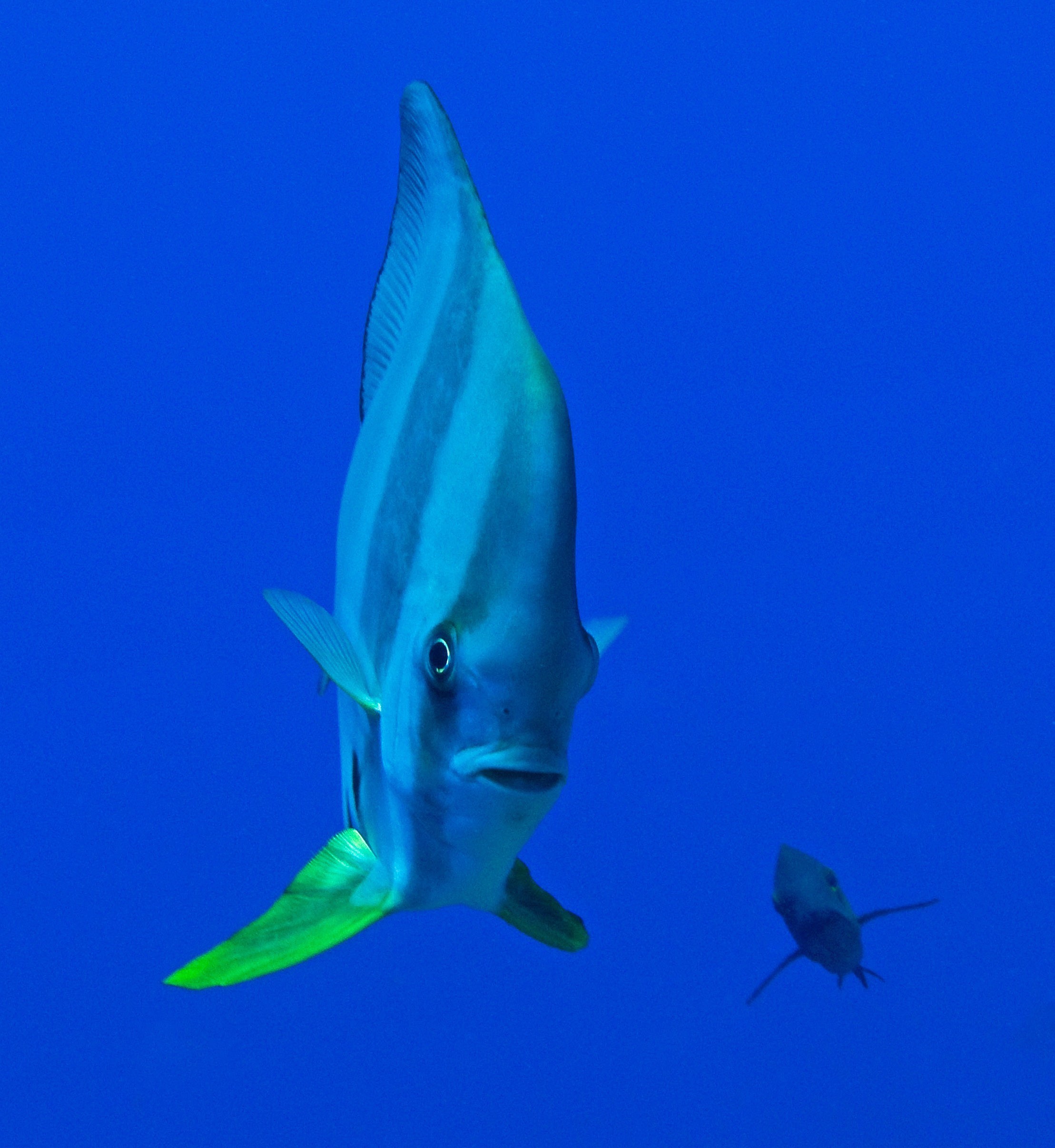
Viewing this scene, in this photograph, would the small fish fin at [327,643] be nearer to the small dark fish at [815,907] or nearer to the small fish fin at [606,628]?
the small fish fin at [606,628]

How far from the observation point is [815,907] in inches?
152

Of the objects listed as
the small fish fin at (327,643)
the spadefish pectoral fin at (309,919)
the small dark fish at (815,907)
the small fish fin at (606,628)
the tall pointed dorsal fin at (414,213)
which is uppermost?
the small dark fish at (815,907)

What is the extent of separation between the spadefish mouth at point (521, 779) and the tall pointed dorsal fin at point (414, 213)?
0.48m

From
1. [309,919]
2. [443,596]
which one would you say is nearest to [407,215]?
[443,596]

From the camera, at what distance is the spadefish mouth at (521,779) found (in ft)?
3.34

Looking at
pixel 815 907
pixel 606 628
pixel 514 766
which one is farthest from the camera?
pixel 815 907

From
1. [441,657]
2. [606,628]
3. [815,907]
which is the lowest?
[441,657]

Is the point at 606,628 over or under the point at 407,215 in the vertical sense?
under

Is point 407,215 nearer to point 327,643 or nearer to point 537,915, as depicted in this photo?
point 327,643

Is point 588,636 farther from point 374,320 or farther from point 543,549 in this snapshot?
point 374,320

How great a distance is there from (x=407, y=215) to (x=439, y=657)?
0.49 meters

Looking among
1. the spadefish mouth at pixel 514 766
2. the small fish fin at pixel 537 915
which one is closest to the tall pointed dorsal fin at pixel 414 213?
the spadefish mouth at pixel 514 766

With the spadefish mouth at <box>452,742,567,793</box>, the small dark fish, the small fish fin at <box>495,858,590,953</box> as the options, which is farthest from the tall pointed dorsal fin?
the small dark fish

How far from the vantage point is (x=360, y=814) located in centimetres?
133
